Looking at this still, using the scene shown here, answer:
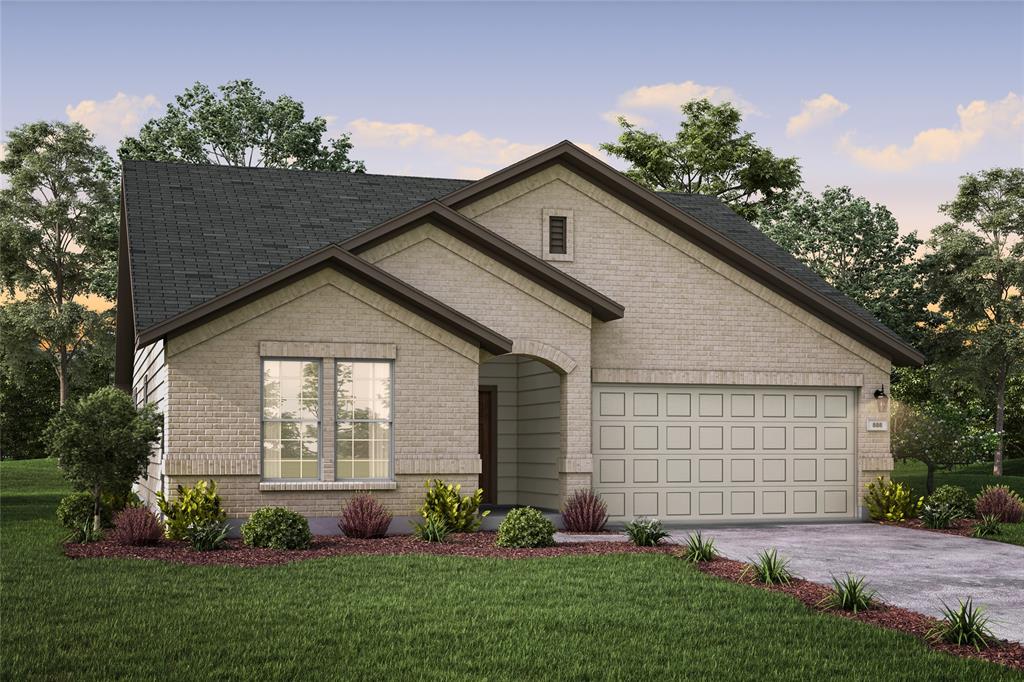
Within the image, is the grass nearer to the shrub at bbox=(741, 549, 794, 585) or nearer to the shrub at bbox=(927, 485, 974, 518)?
the shrub at bbox=(741, 549, 794, 585)

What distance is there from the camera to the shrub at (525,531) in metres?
17.2

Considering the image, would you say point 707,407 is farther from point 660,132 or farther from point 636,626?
point 660,132

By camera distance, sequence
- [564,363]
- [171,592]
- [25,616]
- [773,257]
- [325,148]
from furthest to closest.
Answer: [325,148] → [773,257] → [564,363] → [171,592] → [25,616]

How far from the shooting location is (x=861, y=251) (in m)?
37.4

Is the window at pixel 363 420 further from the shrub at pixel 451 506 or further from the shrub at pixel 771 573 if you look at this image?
the shrub at pixel 771 573

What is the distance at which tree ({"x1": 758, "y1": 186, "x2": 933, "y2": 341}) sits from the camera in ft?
122

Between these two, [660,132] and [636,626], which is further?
[660,132]

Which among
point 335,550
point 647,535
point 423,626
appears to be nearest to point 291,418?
point 335,550

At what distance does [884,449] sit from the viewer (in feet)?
78.3

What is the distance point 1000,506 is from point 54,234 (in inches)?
1572

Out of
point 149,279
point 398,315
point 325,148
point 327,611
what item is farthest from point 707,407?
point 325,148

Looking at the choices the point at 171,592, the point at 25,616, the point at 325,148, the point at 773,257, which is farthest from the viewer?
the point at 325,148

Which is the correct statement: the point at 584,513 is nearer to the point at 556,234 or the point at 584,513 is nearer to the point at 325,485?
the point at 325,485

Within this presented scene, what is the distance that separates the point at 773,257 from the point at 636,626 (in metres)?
15.8
